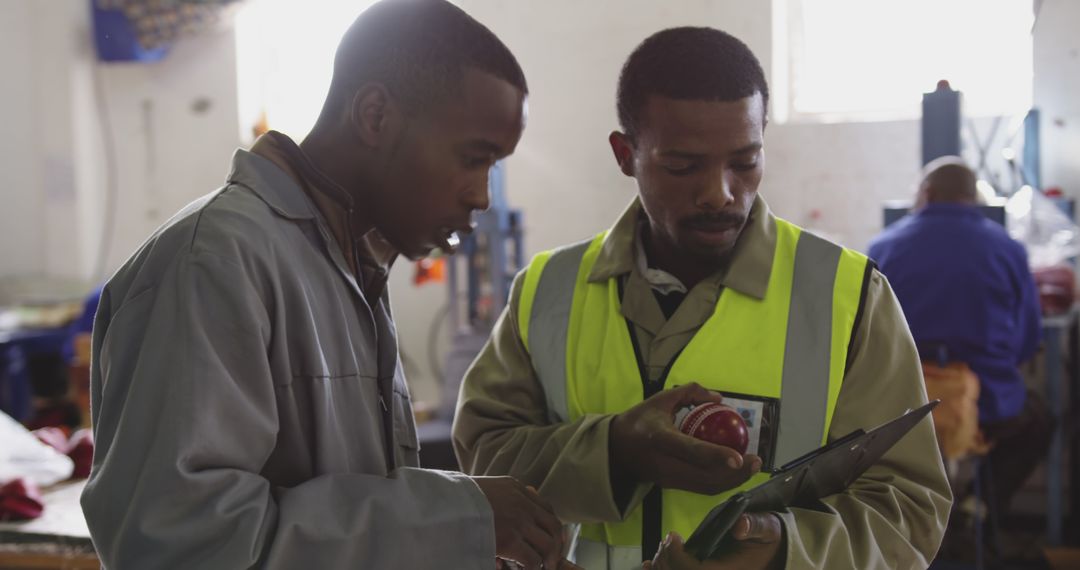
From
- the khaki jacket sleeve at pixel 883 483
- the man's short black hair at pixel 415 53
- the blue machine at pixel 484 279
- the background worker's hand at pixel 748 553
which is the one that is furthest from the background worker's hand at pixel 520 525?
the blue machine at pixel 484 279

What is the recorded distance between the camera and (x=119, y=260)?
635 cm

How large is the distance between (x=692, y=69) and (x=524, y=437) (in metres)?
0.54

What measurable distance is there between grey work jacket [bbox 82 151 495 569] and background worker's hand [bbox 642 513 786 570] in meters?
0.23

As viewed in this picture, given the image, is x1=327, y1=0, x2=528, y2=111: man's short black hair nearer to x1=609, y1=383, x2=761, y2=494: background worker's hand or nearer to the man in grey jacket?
the man in grey jacket

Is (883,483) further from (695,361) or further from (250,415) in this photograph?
(250,415)

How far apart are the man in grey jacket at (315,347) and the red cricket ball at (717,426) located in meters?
0.21

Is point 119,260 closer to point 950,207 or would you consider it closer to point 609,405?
point 950,207

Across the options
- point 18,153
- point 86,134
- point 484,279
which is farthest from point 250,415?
point 18,153

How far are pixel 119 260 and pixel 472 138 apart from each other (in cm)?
575

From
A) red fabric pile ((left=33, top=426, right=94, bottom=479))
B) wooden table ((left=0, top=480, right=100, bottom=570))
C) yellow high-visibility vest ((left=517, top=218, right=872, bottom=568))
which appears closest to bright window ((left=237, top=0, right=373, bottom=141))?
red fabric pile ((left=33, top=426, right=94, bottom=479))

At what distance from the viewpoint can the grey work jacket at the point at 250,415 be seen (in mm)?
908

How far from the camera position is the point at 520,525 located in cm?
110

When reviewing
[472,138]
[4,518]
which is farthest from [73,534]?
[472,138]

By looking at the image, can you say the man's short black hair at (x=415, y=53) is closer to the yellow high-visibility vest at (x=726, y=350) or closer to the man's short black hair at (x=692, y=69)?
the man's short black hair at (x=692, y=69)
